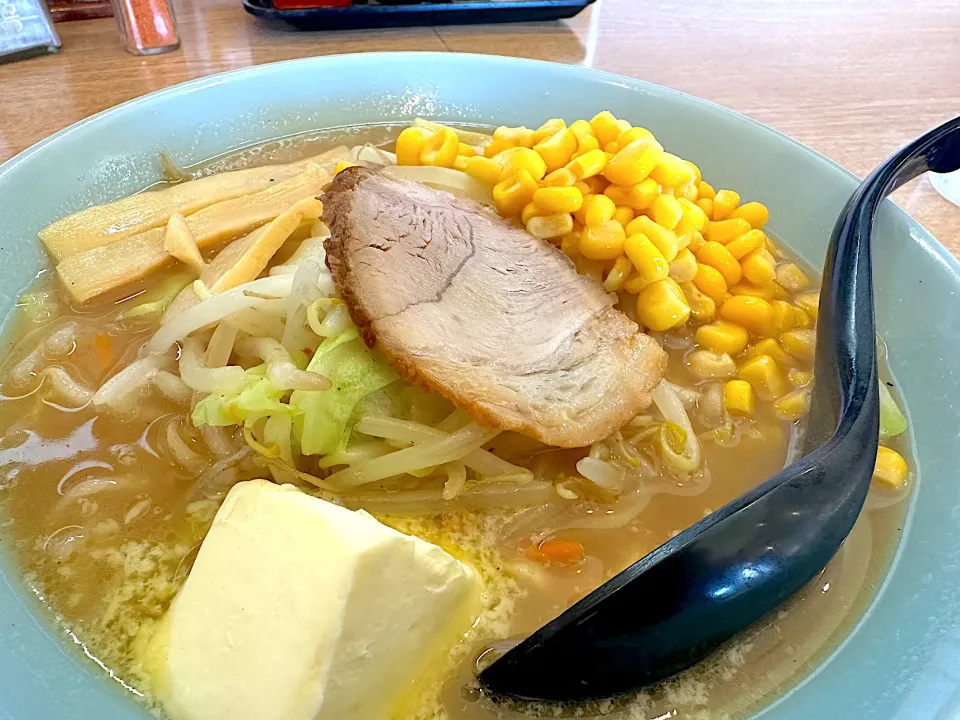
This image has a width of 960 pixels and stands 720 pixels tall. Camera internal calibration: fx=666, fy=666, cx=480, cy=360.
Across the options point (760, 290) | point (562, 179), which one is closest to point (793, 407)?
point (760, 290)

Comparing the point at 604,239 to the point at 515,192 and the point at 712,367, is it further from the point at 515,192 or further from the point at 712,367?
the point at 712,367

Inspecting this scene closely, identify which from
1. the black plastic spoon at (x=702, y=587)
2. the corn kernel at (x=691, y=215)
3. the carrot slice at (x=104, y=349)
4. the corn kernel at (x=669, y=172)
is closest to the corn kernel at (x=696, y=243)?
the corn kernel at (x=691, y=215)

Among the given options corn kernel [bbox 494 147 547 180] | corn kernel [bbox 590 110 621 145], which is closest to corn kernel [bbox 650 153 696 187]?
corn kernel [bbox 590 110 621 145]

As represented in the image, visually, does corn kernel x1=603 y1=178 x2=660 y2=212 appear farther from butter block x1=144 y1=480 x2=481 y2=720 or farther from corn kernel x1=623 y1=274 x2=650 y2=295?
butter block x1=144 y1=480 x2=481 y2=720

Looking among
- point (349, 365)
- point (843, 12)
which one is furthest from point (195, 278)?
point (843, 12)

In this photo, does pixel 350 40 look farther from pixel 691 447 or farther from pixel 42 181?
pixel 691 447

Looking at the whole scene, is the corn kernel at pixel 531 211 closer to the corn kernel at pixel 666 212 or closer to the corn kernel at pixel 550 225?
the corn kernel at pixel 550 225
